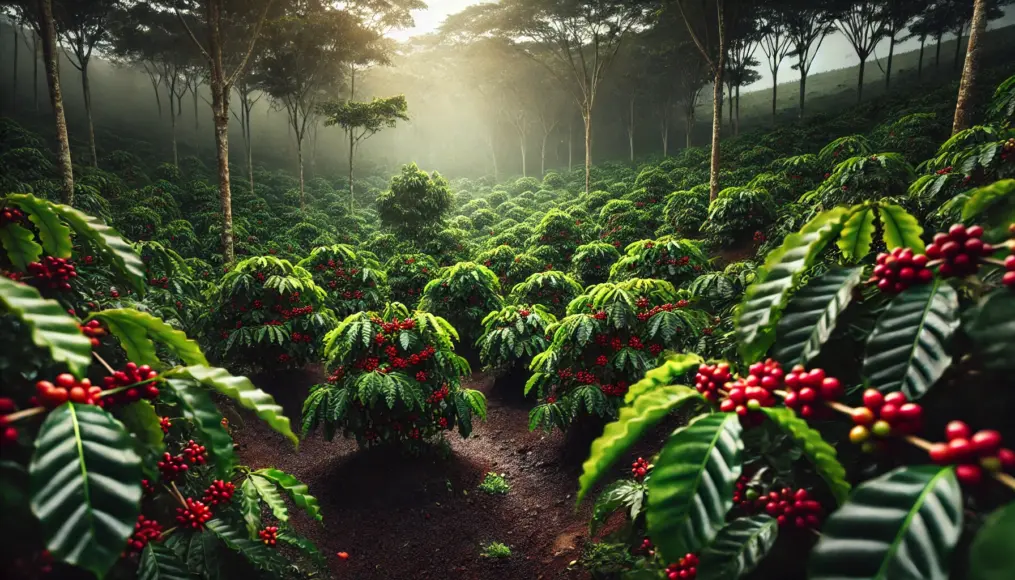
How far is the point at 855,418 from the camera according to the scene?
81cm

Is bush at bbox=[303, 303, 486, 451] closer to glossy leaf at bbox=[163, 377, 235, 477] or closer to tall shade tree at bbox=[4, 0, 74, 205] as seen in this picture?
glossy leaf at bbox=[163, 377, 235, 477]

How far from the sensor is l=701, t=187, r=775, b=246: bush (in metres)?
9.68

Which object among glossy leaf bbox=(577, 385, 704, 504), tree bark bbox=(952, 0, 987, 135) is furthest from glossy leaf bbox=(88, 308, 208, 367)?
tree bark bbox=(952, 0, 987, 135)

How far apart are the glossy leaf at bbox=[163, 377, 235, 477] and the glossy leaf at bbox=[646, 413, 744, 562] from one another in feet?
3.49

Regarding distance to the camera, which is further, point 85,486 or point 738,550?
point 738,550

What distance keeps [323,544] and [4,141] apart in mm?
18635

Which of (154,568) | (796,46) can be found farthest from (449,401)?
(796,46)

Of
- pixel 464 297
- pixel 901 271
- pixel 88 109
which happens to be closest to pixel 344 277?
pixel 464 297

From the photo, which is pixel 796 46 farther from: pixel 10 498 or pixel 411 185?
pixel 10 498

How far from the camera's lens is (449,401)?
4.93 m

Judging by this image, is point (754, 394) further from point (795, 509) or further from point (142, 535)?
point (142, 535)

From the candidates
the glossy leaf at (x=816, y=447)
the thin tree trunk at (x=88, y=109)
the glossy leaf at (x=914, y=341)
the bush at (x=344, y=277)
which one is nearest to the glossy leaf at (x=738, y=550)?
the glossy leaf at (x=816, y=447)

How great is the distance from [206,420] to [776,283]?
149 centimetres

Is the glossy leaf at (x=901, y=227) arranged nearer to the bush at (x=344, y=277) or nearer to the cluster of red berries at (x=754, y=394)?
the cluster of red berries at (x=754, y=394)
